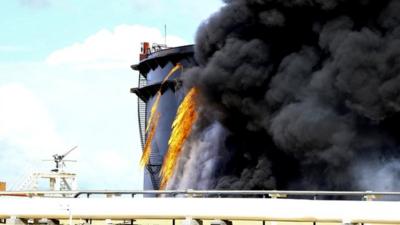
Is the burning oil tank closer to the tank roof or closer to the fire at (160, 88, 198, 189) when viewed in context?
the tank roof

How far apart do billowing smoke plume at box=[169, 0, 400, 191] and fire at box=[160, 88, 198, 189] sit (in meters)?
3.44

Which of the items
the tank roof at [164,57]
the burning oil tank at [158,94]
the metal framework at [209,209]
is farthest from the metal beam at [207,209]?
Result: the tank roof at [164,57]

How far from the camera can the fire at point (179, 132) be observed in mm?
53625

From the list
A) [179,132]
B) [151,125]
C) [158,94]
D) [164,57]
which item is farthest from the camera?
[151,125]

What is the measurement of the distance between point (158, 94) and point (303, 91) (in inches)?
728

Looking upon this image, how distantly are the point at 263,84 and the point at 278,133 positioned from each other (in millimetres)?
4123

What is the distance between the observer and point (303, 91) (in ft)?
143

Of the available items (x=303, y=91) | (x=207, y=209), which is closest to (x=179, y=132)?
(x=303, y=91)

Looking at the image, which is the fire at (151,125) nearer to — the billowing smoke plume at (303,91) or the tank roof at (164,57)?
the tank roof at (164,57)

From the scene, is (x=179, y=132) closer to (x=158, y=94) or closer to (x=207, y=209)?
(x=158, y=94)

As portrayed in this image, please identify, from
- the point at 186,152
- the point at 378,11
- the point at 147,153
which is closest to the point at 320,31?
the point at 378,11

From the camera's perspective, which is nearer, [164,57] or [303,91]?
[303,91]

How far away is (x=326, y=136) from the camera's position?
41625 mm

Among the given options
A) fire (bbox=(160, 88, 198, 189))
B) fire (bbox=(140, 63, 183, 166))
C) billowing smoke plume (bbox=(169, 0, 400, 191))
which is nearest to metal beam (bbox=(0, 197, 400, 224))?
billowing smoke plume (bbox=(169, 0, 400, 191))
